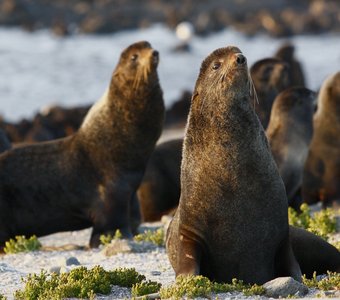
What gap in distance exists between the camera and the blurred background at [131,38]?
3512 centimetres

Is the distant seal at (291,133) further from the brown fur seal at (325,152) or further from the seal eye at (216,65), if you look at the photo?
the seal eye at (216,65)

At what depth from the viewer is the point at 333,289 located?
6.42 meters

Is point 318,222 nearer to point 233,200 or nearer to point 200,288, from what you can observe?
point 233,200

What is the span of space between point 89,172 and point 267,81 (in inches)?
175

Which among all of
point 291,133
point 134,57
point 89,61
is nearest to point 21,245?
point 134,57

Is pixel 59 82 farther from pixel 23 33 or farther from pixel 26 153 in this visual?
pixel 26 153

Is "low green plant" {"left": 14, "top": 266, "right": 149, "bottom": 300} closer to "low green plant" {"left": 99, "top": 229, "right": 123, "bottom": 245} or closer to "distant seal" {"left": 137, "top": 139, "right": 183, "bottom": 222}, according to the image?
"low green plant" {"left": 99, "top": 229, "right": 123, "bottom": 245}

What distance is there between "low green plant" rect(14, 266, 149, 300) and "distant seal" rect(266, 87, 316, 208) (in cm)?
550

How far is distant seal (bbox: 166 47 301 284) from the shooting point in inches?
263

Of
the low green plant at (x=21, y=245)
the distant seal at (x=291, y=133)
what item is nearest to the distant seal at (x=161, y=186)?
the distant seal at (x=291, y=133)

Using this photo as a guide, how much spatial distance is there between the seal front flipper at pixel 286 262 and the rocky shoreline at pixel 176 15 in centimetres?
4382

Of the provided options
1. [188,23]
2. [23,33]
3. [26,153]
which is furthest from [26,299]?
[188,23]

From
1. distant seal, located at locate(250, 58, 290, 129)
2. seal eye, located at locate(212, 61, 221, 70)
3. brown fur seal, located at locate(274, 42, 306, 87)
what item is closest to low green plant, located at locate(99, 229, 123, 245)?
seal eye, located at locate(212, 61, 221, 70)

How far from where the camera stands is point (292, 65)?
66.4ft
